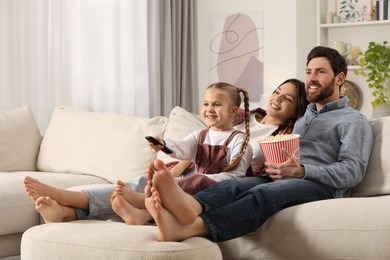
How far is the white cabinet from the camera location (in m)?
5.91

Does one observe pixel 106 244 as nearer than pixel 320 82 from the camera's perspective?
Yes

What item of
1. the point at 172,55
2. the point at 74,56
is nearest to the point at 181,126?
the point at 74,56

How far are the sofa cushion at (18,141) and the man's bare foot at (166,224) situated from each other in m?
1.96

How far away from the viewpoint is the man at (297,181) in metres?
2.41

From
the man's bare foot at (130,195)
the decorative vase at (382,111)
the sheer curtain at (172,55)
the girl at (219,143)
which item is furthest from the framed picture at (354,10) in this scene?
the man's bare foot at (130,195)

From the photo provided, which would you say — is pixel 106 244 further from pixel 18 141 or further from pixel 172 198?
pixel 18 141

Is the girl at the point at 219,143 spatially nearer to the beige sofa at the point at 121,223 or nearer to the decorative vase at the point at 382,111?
the beige sofa at the point at 121,223

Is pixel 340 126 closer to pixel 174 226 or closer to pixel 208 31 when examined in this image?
pixel 174 226

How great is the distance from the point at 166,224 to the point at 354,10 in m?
4.01

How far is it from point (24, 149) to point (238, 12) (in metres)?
2.62

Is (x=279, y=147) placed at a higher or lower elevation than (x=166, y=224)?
higher

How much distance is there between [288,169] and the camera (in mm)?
2785

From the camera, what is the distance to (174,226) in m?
2.39

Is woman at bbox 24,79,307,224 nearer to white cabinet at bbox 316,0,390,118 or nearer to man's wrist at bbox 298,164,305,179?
man's wrist at bbox 298,164,305,179
